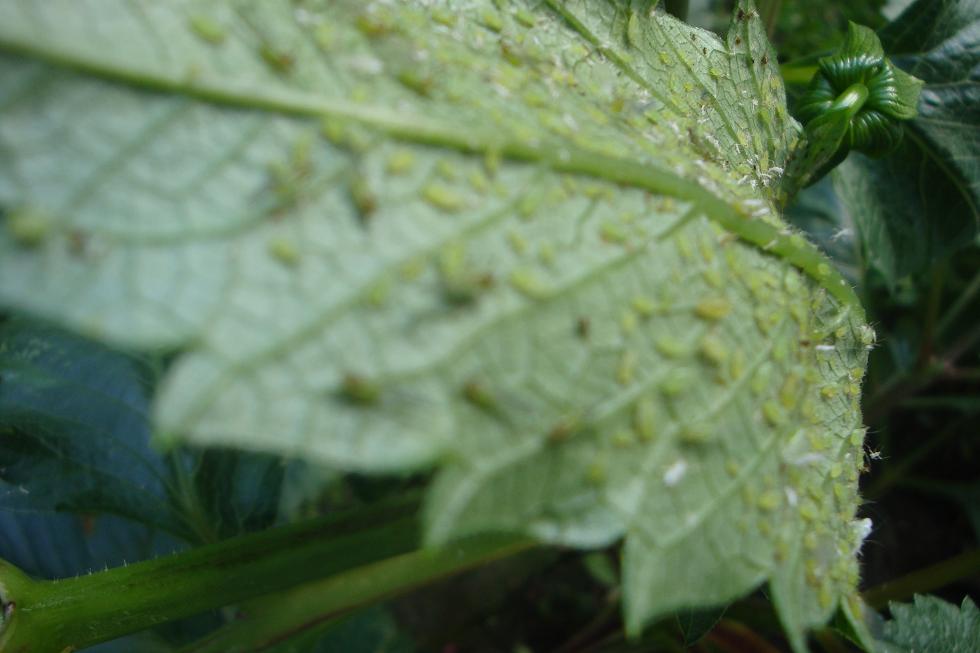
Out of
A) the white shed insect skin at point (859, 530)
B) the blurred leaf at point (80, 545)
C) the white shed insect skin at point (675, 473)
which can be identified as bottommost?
the blurred leaf at point (80, 545)

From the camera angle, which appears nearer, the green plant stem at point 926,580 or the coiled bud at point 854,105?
the coiled bud at point 854,105

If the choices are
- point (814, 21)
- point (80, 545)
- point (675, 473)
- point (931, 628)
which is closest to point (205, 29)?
point (675, 473)

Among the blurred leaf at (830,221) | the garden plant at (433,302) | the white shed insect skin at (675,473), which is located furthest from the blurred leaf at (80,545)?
the blurred leaf at (830,221)

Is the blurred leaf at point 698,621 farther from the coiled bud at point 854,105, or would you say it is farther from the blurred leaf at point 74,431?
the blurred leaf at point 74,431

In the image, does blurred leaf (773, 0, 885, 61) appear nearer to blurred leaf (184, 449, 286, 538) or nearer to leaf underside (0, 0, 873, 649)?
leaf underside (0, 0, 873, 649)

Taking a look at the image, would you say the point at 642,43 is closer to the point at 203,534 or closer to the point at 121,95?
the point at 121,95

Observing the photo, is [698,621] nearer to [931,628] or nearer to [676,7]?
[931,628]
